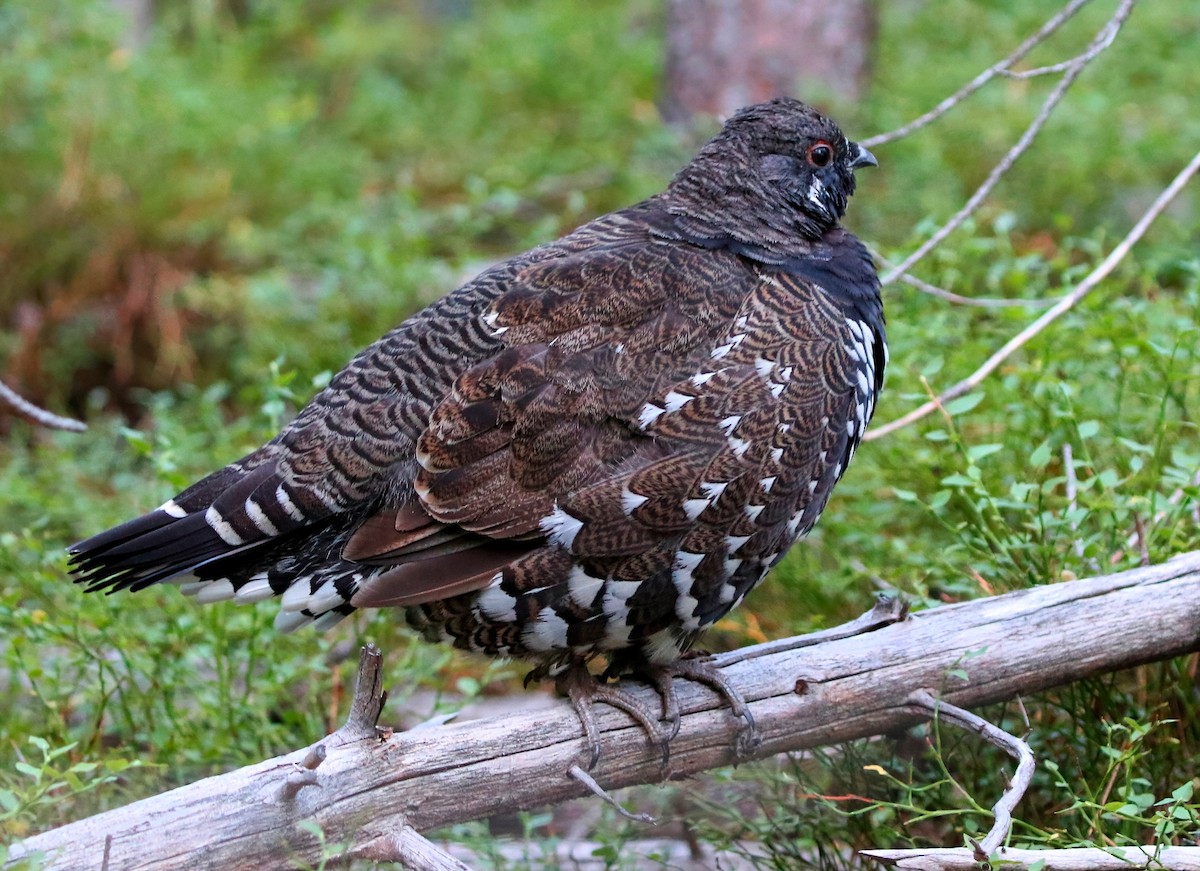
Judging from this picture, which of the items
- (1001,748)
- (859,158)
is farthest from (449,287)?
(1001,748)

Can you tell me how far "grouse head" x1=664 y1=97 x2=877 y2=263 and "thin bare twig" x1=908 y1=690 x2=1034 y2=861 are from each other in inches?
47.6

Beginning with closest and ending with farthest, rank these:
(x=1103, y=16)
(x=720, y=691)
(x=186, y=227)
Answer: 1. (x=720, y=691)
2. (x=186, y=227)
3. (x=1103, y=16)

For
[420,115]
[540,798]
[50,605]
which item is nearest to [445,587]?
[540,798]

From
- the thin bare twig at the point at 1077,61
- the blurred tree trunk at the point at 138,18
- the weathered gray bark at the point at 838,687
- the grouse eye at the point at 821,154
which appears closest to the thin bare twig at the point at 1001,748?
the weathered gray bark at the point at 838,687

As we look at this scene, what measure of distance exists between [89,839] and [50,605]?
4.61 ft

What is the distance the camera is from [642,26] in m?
12.2

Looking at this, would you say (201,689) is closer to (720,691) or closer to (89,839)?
(89,839)

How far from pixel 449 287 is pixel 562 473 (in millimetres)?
3720

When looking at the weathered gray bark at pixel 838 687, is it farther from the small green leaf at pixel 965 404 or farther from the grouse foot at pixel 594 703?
the small green leaf at pixel 965 404

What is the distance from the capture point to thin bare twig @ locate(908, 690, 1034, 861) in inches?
102

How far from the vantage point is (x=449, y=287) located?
6.67 metres

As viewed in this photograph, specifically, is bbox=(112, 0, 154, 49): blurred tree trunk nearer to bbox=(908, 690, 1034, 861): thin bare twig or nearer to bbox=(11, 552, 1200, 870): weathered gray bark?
bbox=(11, 552, 1200, 870): weathered gray bark

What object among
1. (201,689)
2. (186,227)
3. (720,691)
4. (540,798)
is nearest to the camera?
(540,798)

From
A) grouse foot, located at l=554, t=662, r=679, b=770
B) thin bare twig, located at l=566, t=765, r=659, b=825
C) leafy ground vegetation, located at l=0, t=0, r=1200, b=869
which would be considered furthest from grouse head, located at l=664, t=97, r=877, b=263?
thin bare twig, located at l=566, t=765, r=659, b=825
